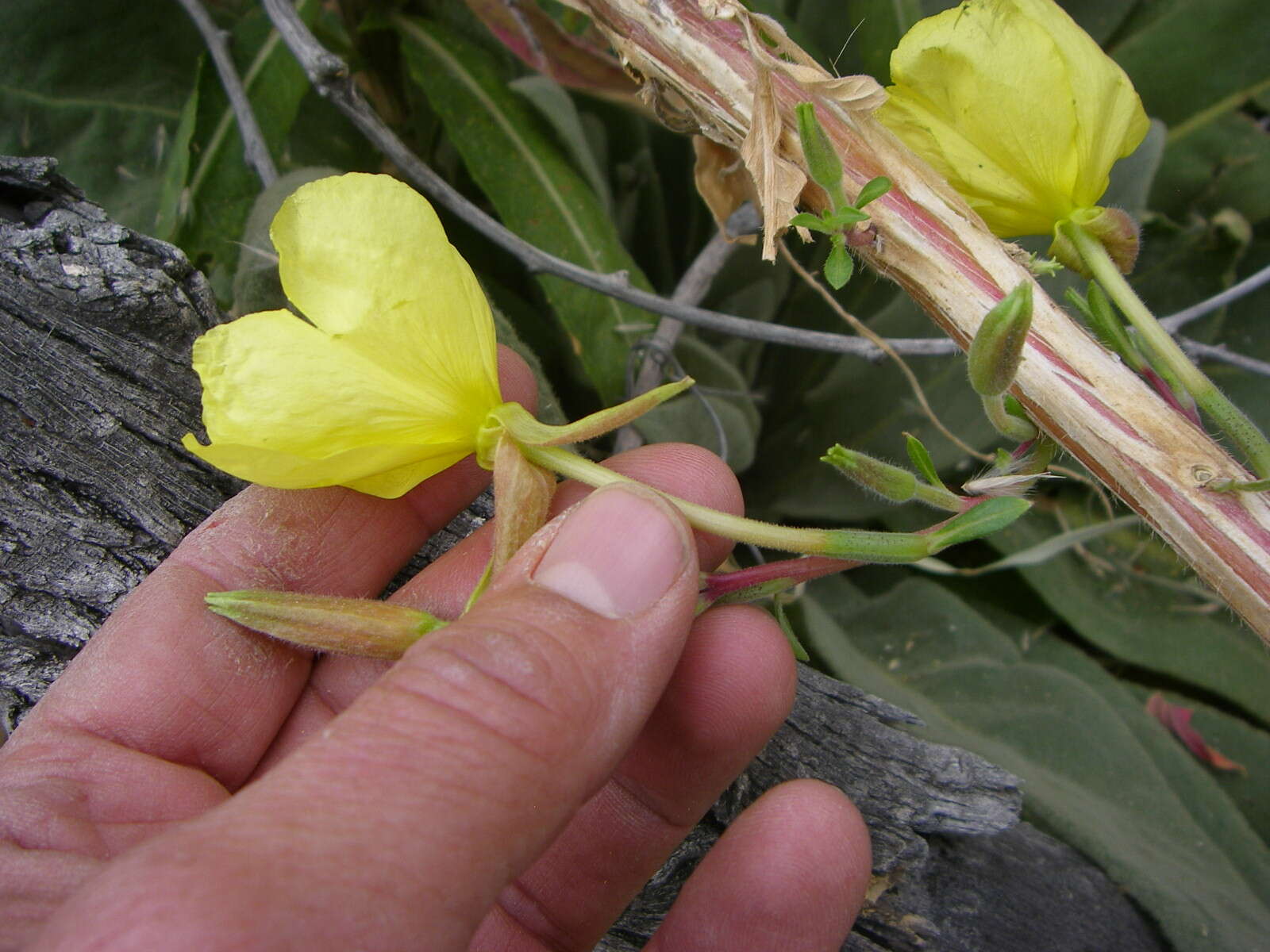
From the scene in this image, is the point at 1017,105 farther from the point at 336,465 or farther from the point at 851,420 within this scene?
the point at 851,420

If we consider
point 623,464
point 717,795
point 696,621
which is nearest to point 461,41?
point 623,464

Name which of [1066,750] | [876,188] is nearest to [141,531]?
[876,188]

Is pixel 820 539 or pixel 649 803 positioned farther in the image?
pixel 649 803


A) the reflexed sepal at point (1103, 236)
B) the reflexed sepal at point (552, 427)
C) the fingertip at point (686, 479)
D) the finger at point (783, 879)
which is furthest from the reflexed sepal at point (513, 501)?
the reflexed sepal at point (1103, 236)

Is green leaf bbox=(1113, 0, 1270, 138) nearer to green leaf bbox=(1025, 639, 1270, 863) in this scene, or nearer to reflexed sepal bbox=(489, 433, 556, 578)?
green leaf bbox=(1025, 639, 1270, 863)

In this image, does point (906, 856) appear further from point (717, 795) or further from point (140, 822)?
point (140, 822)
